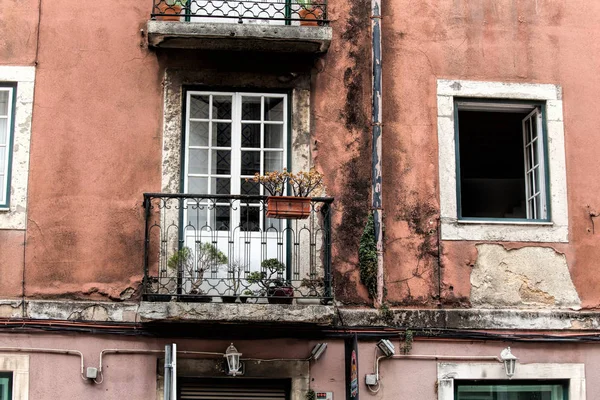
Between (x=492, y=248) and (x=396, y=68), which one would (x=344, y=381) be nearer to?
(x=492, y=248)

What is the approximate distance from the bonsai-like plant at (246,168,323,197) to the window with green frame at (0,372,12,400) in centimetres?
311

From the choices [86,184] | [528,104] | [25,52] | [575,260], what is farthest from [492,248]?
[25,52]

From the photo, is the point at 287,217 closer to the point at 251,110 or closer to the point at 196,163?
the point at 196,163

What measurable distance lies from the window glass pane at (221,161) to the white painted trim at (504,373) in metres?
3.01

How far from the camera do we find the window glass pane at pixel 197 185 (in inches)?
402

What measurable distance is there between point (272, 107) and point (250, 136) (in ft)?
1.34

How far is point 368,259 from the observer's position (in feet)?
32.7

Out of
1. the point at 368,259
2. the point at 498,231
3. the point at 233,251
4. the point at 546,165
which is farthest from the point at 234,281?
the point at 546,165

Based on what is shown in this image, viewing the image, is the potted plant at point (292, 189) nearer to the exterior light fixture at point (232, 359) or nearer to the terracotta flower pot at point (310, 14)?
the exterior light fixture at point (232, 359)

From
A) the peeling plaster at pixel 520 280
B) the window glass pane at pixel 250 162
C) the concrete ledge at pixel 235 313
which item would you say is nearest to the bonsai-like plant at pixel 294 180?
the window glass pane at pixel 250 162

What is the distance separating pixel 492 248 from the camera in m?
10.1

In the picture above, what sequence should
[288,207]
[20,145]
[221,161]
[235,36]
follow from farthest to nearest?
[221,161]
[20,145]
[235,36]
[288,207]

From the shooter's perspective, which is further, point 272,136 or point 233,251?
point 272,136

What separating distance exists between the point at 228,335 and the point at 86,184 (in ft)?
7.00
